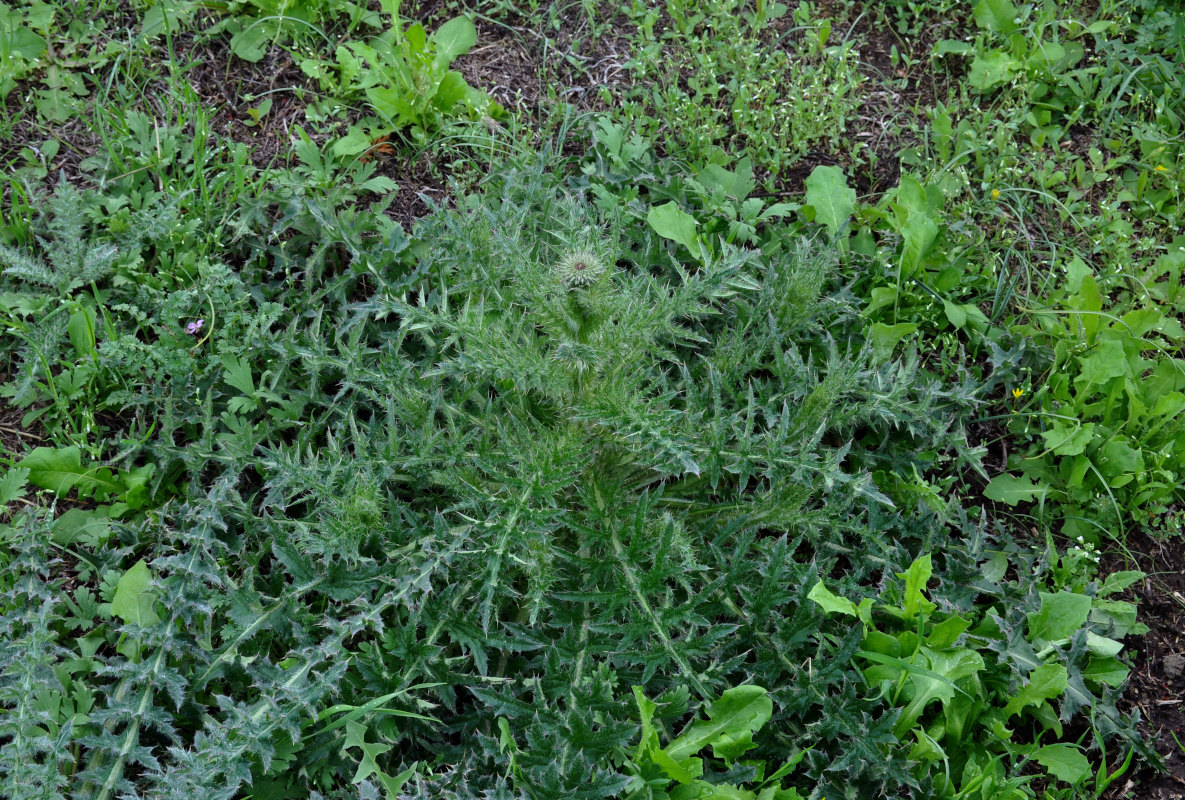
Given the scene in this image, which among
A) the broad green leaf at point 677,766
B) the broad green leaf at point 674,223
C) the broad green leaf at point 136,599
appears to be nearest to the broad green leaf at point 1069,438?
the broad green leaf at point 674,223

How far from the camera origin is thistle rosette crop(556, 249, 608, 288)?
2.27m

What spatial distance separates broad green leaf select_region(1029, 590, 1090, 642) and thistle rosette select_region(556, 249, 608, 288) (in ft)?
5.31

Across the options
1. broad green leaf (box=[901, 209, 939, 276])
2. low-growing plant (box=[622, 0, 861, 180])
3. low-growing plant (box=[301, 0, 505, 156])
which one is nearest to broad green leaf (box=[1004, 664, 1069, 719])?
broad green leaf (box=[901, 209, 939, 276])

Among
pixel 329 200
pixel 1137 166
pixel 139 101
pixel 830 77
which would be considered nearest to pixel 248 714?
pixel 329 200

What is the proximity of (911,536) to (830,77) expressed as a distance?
2214mm

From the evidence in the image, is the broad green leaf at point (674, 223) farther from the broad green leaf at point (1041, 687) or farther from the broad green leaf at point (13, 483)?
the broad green leaf at point (13, 483)

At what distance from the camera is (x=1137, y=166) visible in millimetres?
3846

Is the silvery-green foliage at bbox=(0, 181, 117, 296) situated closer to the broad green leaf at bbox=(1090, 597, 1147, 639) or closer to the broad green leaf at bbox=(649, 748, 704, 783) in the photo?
the broad green leaf at bbox=(649, 748, 704, 783)

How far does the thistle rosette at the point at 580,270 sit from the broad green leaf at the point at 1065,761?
1.76m

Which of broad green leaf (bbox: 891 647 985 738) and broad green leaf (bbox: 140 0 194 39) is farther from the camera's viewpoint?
broad green leaf (bbox: 140 0 194 39)

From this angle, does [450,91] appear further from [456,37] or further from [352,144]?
[352,144]

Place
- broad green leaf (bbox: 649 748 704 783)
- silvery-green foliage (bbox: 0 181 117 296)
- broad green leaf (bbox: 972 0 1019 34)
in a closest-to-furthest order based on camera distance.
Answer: broad green leaf (bbox: 649 748 704 783)
silvery-green foliage (bbox: 0 181 117 296)
broad green leaf (bbox: 972 0 1019 34)

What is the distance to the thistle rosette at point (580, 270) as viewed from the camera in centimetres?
227

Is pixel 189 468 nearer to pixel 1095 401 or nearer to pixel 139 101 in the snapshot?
pixel 139 101
